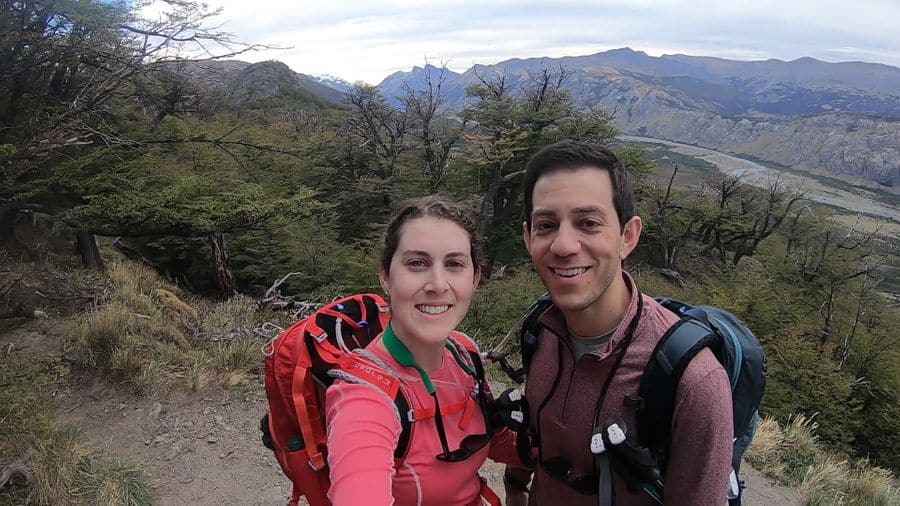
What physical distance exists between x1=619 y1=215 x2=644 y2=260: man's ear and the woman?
464 mm

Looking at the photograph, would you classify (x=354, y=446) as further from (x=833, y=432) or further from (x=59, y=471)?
(x=833, y=432)

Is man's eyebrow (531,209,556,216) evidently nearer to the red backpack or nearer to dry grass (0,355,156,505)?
the red backpack

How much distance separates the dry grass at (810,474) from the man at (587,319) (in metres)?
4.79

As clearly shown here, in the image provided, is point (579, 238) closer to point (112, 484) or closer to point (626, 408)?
point (626, 408)

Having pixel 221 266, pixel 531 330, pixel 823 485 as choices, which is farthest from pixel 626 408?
pixel 221 266

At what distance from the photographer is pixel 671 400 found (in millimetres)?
1341

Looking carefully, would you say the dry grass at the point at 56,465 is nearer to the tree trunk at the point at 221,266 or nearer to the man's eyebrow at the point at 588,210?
the man's eyebrow at the point at 588,210

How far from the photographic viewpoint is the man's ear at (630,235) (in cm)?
159

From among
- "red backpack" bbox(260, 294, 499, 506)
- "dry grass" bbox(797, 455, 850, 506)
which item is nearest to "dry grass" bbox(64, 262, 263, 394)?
"red backpack" bbox(260, 294, 499, 506)

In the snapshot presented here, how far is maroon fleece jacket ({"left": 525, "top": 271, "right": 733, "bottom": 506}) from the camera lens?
127cm

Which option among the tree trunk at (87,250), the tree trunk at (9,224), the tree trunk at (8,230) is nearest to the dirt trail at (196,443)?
the tree trunk at (9,224)

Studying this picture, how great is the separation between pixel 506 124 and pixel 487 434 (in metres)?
24.4

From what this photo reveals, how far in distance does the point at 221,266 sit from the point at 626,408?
1143cm

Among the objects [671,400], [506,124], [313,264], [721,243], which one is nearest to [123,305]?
[671,400]
